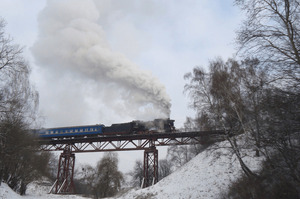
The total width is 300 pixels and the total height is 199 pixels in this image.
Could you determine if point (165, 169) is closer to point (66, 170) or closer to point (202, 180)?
point (66, 170)

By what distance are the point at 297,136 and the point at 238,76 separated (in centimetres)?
556

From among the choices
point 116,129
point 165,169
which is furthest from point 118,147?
point 165,169

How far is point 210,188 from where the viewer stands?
14.2 m

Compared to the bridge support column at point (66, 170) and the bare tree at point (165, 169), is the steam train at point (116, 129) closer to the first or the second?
the bridge support column at point (66, 170)

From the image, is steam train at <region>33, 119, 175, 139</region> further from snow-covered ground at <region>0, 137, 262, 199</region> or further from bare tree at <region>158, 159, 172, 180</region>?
bare tree at <region>158, 159, 172, 180</region>

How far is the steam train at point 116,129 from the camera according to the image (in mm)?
24923

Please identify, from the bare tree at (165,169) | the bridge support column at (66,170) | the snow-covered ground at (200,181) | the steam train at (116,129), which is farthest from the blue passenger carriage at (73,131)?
the bare tree at (165,169)

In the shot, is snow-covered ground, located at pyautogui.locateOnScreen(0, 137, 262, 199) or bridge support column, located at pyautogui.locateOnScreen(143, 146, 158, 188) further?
bridge support column, located at pyautogui.locateOnScreen(143, 146, 158, 188)

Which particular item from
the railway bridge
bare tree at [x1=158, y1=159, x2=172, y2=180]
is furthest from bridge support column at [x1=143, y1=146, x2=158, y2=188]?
bare tree at [x1=158, y1=159, x2=172, y2=180]

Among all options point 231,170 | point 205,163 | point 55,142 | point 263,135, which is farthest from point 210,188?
point 55,142

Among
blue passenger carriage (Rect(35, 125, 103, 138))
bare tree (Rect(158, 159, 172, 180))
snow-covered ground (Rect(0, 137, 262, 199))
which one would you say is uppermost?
blue passenger carriage (Rect(35, 125, 103, 138))

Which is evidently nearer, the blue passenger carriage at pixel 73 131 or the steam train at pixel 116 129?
the steam train at pixel 116 129

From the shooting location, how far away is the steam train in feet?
81.8

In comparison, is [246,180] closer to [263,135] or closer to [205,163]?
[263,135]
